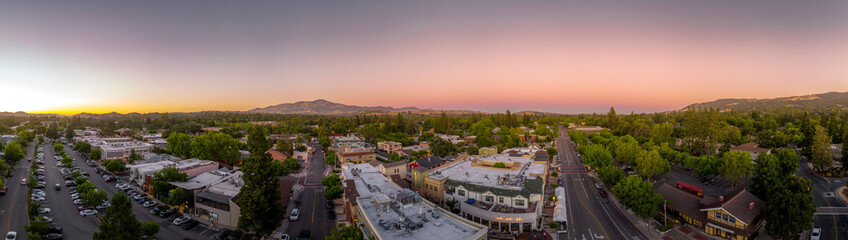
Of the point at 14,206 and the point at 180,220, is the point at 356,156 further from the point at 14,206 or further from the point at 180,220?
the point at 14,206

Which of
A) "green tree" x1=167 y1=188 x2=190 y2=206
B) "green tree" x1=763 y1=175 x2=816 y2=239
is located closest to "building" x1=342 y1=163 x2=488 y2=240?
"green tree" x1=167 y1=188 x2=190 y2=206

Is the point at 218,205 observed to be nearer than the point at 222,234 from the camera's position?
No

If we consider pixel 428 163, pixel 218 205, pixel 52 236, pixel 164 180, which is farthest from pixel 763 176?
pixel 52 236

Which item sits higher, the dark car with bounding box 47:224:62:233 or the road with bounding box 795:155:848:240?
the dark car with bounding box 47:224:62:233

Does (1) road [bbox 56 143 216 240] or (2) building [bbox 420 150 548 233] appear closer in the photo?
(1) road [bbox 56 143 216 240]

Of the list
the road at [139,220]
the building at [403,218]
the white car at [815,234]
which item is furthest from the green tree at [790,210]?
the road at [139,220]

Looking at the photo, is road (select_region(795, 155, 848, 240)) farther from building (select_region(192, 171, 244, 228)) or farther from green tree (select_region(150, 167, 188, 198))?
green tree (select_region(150, 167, 188, 198))
